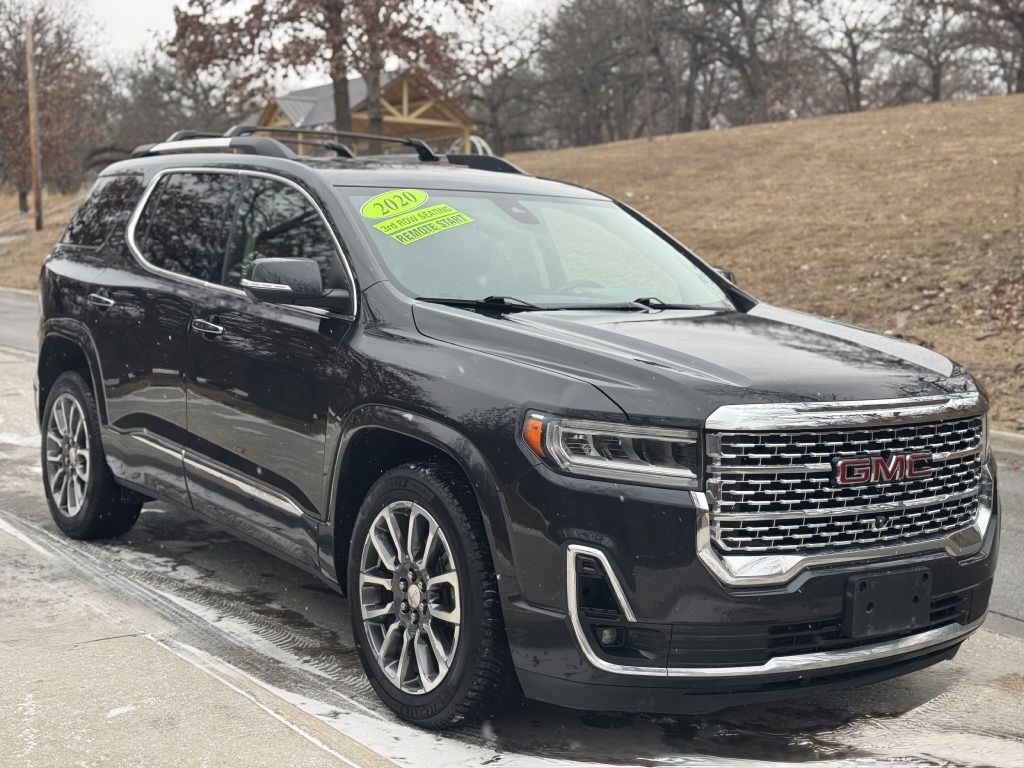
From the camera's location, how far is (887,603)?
3.60 metres

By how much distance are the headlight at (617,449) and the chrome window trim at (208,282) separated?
3.81ft

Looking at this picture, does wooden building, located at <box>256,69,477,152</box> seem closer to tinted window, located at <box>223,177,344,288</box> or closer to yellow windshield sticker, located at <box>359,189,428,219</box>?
tinted window, located at <box>223,177,344,288</box>

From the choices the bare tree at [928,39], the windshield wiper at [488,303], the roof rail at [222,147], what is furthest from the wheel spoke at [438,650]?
the bare tree at [928,39]

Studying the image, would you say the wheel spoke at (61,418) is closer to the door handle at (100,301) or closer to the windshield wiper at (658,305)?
the door handle at (100,301)

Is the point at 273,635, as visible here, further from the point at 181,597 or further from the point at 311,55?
the point at 311,55

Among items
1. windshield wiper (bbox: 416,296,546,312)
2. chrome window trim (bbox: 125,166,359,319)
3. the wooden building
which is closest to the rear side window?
chrome window trim (bbox: 125,166,359,319)

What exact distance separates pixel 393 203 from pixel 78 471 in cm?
241

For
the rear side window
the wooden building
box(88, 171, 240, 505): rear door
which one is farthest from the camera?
the wooden building

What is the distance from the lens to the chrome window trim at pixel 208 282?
180 inches

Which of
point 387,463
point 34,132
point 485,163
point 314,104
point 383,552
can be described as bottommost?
point 383,552

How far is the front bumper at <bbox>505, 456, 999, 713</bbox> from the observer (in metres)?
3.44

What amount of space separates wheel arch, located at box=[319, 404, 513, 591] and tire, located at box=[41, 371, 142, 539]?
2.07 m

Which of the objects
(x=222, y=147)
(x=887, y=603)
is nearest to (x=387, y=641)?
(x=887, y=603)

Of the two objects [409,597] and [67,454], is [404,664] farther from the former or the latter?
[67,454]
